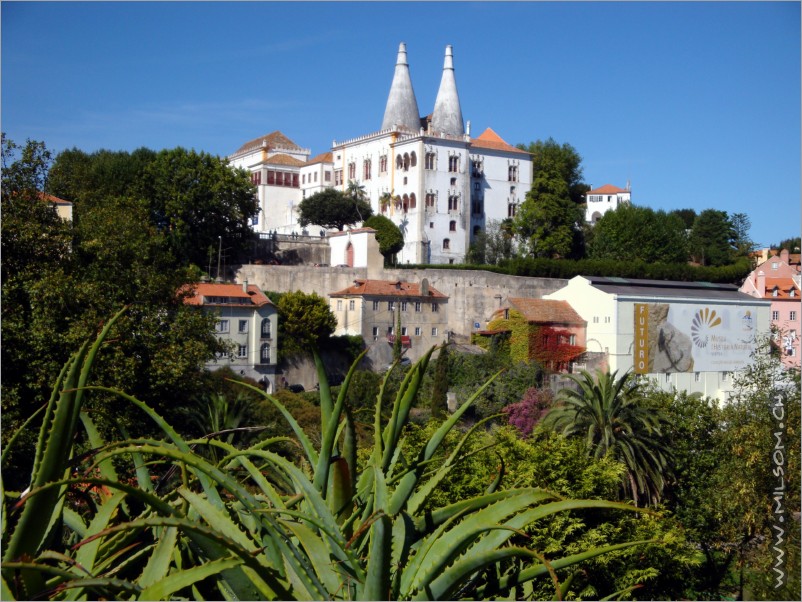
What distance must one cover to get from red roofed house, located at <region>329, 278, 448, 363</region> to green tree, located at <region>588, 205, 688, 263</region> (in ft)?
73.7

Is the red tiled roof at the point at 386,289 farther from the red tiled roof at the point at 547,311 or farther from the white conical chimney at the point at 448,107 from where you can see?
the white conical chimney at the point at 448,107

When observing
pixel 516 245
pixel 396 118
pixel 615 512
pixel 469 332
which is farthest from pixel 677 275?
pixel 615 512

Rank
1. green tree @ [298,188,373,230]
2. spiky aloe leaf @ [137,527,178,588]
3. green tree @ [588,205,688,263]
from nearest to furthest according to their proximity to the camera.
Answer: spiky aloe leaf @ [137,527,178,588] < green tree @ [298,188,373,230] < green tree @ [588,205,688,263]

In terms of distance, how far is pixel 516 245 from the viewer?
70.1 m

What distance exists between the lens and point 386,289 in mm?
52562

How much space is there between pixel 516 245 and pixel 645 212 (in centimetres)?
1336

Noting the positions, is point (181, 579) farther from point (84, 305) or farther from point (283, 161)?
point (283, 161)

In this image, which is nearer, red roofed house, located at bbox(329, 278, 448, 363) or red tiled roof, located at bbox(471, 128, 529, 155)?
red roofed house, located at bbox(329, 278, 448, 363)

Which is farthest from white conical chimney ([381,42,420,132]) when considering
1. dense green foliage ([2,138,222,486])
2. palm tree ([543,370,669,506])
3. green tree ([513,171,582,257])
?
palm tree ([543,370,669,506])

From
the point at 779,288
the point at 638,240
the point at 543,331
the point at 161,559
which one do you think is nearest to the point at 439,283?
the point at 543,331

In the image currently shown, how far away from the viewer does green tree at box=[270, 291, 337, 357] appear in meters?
47.9

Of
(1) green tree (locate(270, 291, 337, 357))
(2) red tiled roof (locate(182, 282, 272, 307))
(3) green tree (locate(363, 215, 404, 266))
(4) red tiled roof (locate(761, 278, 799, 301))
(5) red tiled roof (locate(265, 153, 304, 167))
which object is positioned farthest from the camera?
(5) red tiled roof (locate(265, 153, 304, 167))

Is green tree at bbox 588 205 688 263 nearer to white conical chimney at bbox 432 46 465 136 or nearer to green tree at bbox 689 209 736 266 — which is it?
green tree at bbox 689 209 736 266

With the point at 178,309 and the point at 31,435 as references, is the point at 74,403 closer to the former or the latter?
the point at 31,435
